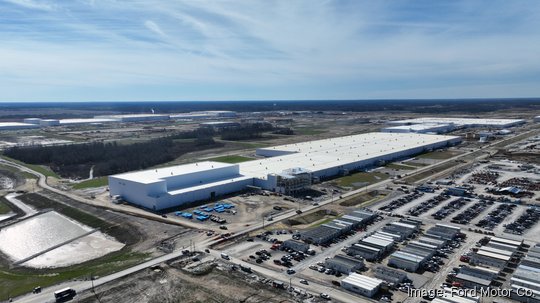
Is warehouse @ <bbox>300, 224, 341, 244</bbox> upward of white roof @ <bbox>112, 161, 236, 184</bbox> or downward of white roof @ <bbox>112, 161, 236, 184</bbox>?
downward

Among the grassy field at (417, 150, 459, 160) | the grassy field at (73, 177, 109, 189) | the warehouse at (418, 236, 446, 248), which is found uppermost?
the grassy field at (417, 150, 459, 160)

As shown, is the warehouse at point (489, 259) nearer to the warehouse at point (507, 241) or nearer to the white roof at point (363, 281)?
the warehouse at point (507, 241)

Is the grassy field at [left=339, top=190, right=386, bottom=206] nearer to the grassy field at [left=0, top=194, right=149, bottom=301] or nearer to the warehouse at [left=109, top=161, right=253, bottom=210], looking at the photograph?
the warehouse at [left=109, top=161, right=253, bottom=210]

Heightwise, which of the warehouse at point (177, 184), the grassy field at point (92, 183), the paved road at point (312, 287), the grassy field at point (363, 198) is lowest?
the paved road at point (312, 287)

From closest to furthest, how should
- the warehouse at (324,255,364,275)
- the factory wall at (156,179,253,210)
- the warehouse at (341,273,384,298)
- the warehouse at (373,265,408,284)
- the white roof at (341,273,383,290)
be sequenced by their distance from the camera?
the warehouse at (341,273,384,298), the white roof at (341,273,383,290), the warehouse at (373,265,408,284), the warehouse at (324,255,364,275), the factory wall at (156,179,253,210)

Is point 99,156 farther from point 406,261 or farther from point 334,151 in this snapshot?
point 406,261

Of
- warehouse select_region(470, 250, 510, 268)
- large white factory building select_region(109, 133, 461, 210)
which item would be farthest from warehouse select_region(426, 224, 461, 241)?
large white factory building select_region(109, 133, 461, 210)

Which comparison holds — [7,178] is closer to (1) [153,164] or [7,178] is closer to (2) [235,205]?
(1) [153,164]

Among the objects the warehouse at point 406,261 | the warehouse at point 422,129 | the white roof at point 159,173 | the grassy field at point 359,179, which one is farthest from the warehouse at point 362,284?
the warehouse at point 422,129
